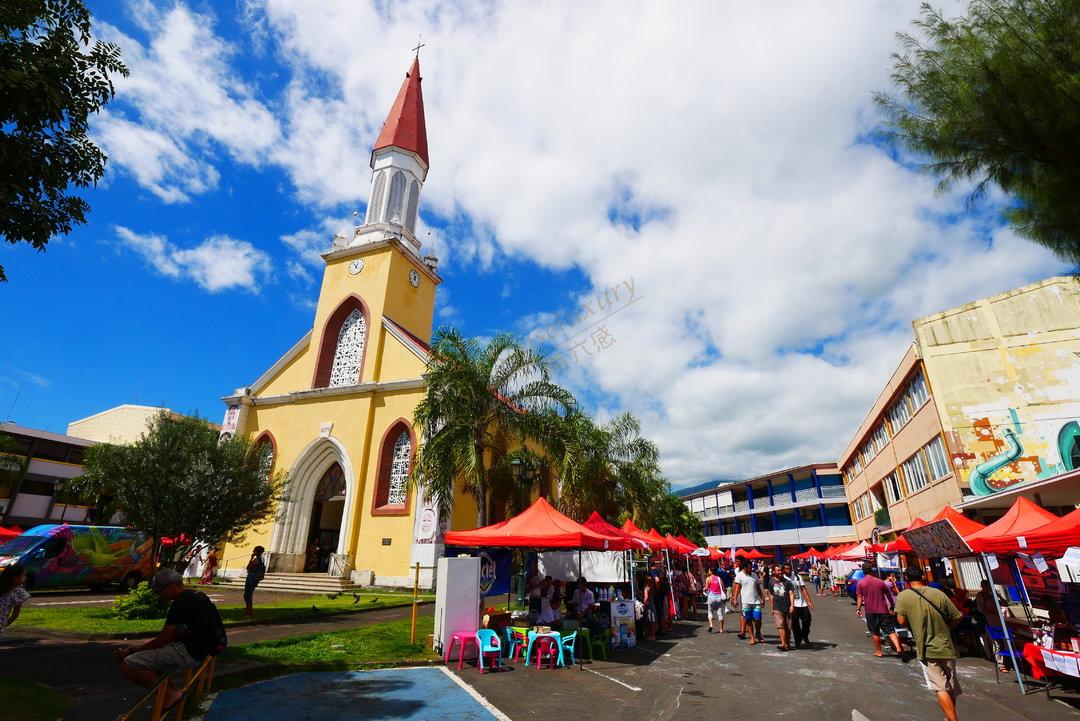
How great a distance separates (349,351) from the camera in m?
23.8

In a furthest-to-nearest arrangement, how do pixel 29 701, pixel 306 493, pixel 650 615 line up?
pixel 306 493 → pixel 650 615 → pixel 29 701

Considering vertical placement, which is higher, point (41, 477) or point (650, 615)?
point (41, 477)

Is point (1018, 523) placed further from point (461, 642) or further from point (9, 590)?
point (9, 590)

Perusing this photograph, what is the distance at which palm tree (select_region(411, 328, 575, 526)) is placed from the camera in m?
14.9

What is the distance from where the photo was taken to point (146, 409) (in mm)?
46219

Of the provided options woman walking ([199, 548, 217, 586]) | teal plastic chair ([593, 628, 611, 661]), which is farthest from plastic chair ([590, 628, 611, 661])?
woman walking ([199, 548, 217, 586])

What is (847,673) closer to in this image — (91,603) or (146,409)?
(91,603)

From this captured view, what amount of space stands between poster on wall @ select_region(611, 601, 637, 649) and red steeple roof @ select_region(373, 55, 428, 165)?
2342 centimetres

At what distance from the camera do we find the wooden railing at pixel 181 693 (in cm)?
401

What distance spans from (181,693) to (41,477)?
4283 cm

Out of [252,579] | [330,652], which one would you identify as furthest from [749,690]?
[252,579]

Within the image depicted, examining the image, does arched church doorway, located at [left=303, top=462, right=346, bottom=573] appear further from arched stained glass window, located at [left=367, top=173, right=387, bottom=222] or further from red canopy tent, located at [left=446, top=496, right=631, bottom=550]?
red canopy tent, located at [left=446, top=496, right=631, bottom=550]

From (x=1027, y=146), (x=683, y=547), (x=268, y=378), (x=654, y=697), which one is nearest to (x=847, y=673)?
(x=654, y=697)

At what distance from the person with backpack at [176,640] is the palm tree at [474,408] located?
31.5 feet
